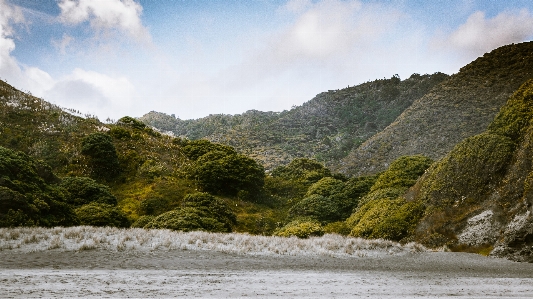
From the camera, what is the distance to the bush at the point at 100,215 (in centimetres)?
1781

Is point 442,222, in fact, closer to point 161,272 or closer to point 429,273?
point 429,273

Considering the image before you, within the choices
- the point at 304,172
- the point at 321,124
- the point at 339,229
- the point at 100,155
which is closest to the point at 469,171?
the point at 339,229

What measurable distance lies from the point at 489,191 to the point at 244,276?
13152mm

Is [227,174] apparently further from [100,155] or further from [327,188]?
[100,155]

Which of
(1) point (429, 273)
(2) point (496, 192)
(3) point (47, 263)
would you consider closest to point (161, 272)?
(3) point (47, 263)

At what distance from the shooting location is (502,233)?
14141 mm

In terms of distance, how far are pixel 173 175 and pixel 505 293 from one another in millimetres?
26638

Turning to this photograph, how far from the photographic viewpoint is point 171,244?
1194 centimetres

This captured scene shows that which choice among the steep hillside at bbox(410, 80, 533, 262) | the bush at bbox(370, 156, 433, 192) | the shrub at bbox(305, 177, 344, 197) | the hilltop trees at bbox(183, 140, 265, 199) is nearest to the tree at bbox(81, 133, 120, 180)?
the hilltop trees at bbox(183, 140, 265, 199)

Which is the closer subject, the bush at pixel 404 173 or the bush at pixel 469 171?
the bush at pixel 469 171

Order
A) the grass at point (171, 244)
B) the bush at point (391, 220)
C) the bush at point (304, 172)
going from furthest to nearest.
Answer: the bush at point (304, 172) → the bush at point (391, 220) → the grass at point (171, 244)

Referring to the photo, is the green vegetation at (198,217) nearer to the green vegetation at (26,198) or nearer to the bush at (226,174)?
the green vegetation at (26,198)

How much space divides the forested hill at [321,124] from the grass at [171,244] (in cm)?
5771

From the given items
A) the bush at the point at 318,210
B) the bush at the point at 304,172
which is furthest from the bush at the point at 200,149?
the bush at the point at 318,210
